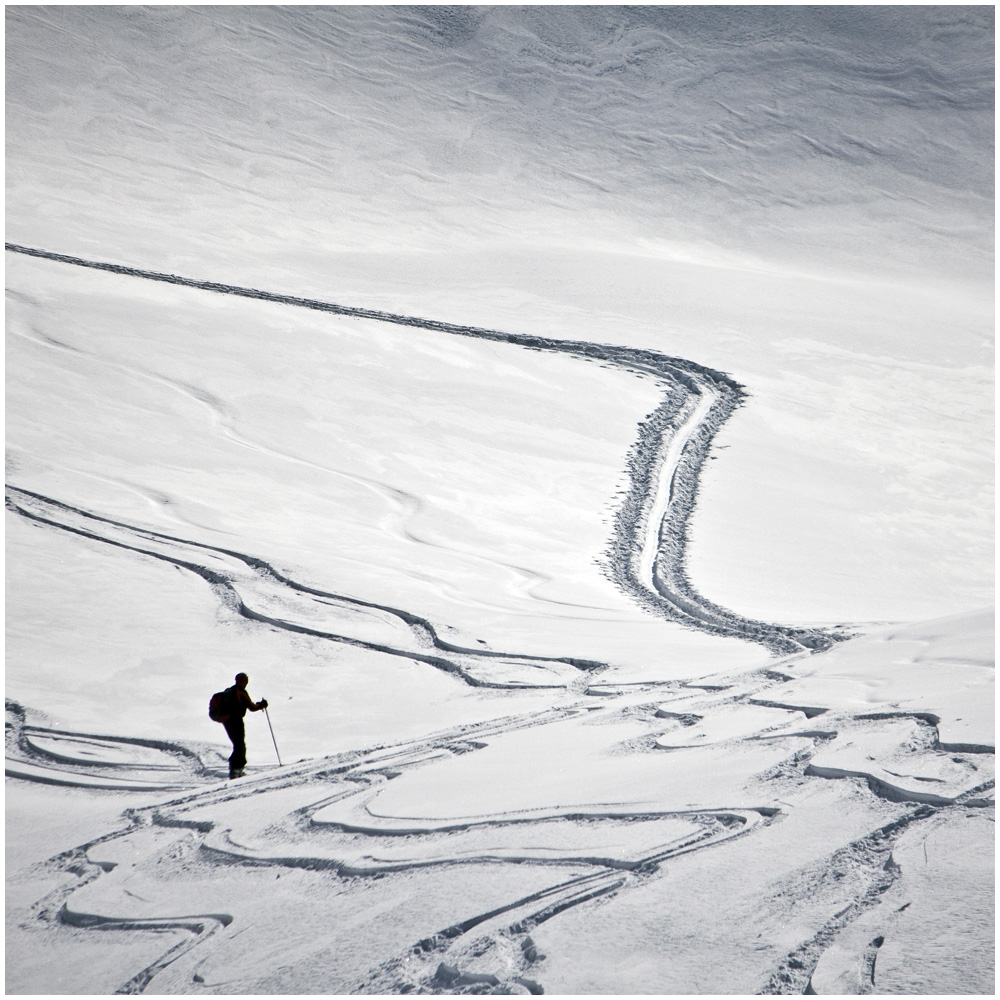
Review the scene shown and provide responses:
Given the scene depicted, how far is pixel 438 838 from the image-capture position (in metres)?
2.68

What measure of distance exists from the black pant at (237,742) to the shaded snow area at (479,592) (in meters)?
0.06

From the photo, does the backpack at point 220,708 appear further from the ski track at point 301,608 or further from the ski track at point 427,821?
the ski track at point 301,608

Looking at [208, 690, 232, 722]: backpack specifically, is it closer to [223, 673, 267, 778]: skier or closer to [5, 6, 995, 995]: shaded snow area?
[223, 673, 267, 778]: skier

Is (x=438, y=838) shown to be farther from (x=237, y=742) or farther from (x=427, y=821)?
(x=237, y=742)

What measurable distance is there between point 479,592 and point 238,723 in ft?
7.79

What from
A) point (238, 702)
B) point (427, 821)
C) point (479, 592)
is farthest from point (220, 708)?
point (479, 592)

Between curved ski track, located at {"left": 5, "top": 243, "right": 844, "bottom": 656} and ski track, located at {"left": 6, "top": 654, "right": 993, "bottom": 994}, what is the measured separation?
1.92 metres

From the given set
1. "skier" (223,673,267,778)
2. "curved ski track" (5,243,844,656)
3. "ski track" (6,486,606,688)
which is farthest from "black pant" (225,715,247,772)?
"curved ski track" (5,243,844,656)

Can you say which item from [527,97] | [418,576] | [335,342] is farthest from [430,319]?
[527,97]

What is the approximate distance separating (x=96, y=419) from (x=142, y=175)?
522 inches

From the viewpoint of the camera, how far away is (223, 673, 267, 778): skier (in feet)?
12.0

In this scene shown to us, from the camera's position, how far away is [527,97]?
2567 cm

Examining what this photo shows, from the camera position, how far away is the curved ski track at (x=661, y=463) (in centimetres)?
591

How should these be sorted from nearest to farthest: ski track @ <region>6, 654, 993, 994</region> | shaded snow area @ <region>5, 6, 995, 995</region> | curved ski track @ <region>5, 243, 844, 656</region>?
ski track @ <region>6, 654, 993, 994</region>, shaded snow area @ <region>5, 6, 995, 995</region>, curved ski track @ <region>5, 243, 844, 656</region>
